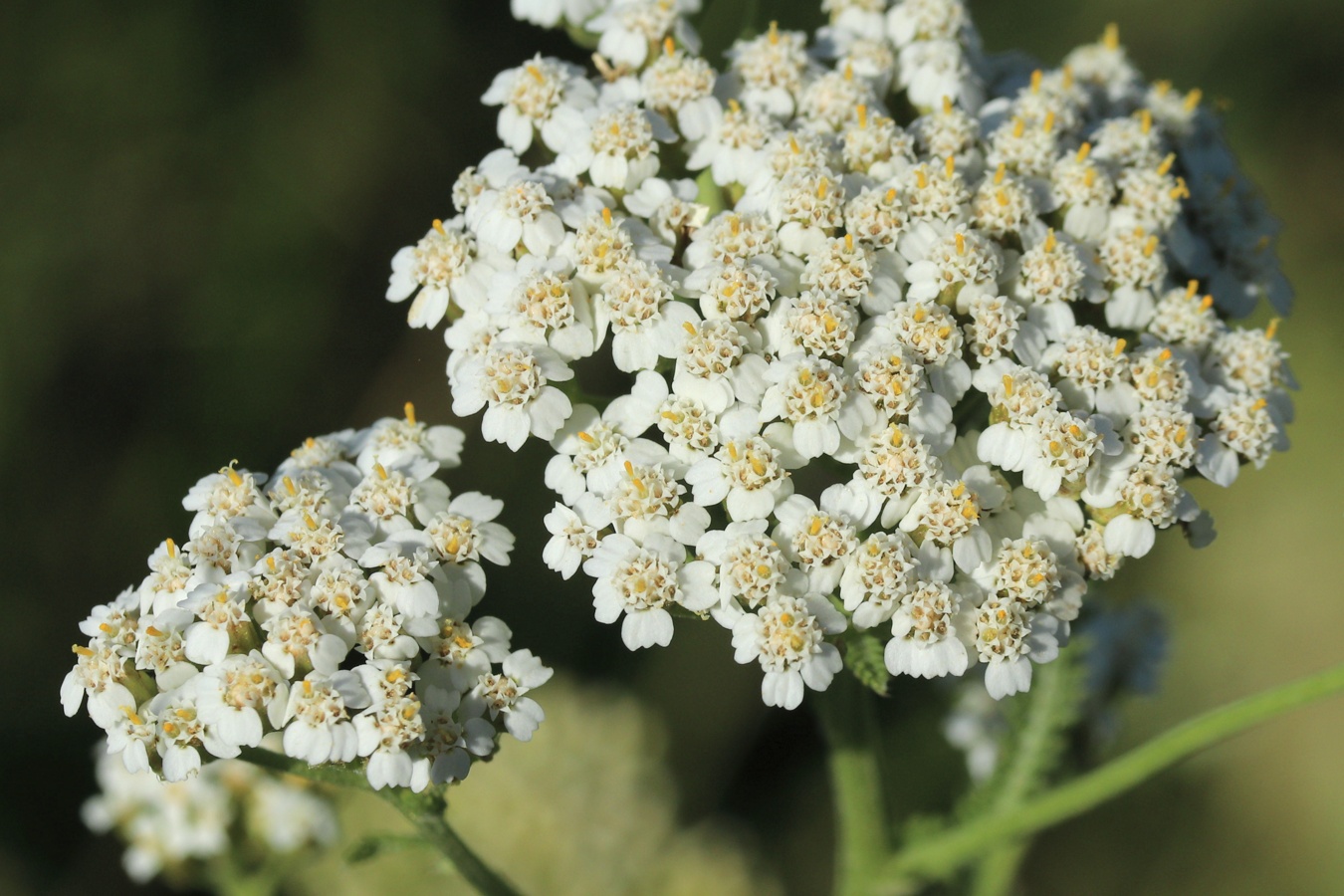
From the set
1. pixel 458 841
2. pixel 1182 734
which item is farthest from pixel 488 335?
pixel 1182 734

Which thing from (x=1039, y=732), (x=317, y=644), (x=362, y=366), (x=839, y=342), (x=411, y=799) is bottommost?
(x=411, y=799)

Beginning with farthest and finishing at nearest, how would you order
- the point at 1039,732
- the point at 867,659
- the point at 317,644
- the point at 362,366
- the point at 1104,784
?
1. the point at 362,366
2. the point at 1039,732
3. the point at 1104,784
4. the point at 867,659
5. the point at 317,644

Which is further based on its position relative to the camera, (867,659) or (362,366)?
(362,366)

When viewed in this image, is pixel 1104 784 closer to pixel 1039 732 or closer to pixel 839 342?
pixel 1039 732

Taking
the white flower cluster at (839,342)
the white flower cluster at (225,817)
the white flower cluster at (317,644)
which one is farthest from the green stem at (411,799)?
the white flower cluster at (225,817)

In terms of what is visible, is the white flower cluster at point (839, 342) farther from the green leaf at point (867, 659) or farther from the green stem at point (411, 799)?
the green stem at point (411, 799)

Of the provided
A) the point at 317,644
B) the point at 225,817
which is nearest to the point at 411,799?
the point at 317,644

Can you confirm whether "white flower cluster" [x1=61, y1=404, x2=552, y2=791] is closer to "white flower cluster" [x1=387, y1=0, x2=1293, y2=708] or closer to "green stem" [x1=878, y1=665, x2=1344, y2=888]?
"white flower cluster" [x1=387, y1=0, x2=1293, y2=708]
